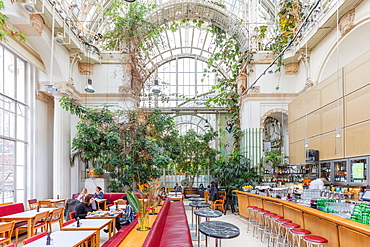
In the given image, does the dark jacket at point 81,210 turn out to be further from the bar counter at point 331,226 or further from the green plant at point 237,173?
the green plant at point 237,173

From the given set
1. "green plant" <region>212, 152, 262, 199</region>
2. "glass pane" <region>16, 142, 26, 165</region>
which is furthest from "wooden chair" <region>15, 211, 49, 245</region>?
"green plant" <region>212, 152, 262, 199</region>

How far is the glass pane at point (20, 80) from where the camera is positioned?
35.0ft

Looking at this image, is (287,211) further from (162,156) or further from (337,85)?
(162,156)

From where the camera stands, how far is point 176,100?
17.7 meters

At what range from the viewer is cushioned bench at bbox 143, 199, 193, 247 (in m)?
3.39

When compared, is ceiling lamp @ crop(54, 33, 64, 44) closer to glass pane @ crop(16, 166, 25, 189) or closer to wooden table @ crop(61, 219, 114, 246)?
glass pane @ crop(16, 166, 25, 189)

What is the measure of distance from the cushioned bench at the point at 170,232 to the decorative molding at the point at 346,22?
21.2ft

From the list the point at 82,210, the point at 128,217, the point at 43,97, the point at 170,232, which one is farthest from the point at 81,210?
the point at 43,97

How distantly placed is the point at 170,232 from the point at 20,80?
8859mm

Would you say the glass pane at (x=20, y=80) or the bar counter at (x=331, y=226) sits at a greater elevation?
the glass pane at (x=20, y=80)

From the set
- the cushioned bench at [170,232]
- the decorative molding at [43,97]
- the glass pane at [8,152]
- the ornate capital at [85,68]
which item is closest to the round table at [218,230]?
the cushioned bench at [170,232]

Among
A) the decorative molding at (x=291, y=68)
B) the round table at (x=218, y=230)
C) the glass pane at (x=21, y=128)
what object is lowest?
the round table at (x=218, y=230)

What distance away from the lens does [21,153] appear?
10.7 metres

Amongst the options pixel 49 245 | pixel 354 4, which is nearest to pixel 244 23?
pixel 354 4
